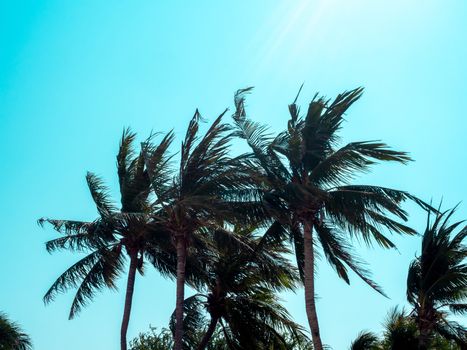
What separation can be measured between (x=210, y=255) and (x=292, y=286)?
327 centimetres

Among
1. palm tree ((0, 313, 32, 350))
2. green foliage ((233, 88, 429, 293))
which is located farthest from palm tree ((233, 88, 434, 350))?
palm tree ((0, 313, 32, 350))

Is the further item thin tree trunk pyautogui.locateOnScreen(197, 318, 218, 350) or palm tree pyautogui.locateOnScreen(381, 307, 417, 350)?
thin tree trunk pyautogui.locateOnScreen(197, 318, 218, 350)

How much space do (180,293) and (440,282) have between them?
310 inches

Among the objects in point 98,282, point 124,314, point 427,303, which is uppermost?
point 98,282

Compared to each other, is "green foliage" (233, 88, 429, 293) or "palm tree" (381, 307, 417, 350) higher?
"green foliage" (233, 88, 429, 293)

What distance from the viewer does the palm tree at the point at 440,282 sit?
19953mm

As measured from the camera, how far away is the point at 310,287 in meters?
18.9

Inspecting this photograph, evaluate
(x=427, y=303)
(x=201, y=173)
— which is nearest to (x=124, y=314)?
(x=201, y=173)

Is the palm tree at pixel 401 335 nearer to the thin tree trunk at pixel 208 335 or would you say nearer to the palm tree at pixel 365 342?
the palm tree at pixel 365 342

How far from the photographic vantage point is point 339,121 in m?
20.2

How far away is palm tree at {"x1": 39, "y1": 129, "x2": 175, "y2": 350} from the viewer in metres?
21.7

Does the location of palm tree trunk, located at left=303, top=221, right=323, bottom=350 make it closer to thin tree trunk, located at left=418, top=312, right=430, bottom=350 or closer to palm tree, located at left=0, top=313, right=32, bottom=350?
thin tree trunk, located at left=418, top=312, right=430, bottom=350

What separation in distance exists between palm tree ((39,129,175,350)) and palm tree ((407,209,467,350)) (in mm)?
8280

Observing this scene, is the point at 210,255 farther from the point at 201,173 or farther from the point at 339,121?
the point at 339,121
